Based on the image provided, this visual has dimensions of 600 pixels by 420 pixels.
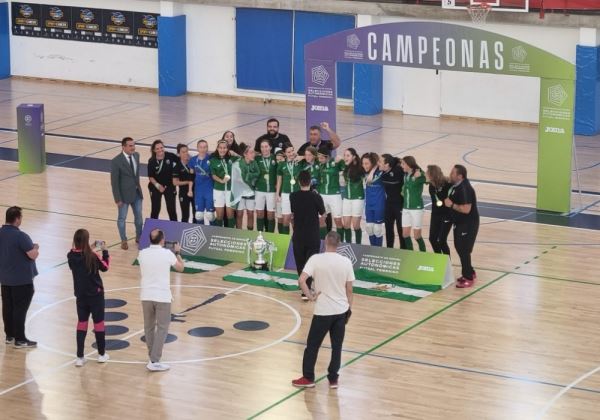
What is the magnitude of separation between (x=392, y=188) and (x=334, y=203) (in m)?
1.13

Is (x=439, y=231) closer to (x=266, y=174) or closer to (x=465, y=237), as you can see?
(x=465, y=237)

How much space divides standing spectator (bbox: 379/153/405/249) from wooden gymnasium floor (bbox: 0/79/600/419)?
62.4 inches

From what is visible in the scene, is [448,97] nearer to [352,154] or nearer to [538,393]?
[352,154]

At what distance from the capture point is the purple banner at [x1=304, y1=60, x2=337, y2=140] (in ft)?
78.5

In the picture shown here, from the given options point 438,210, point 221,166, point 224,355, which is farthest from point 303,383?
point 221,166

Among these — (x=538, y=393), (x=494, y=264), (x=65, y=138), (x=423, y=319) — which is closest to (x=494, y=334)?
(x=423, y=319)

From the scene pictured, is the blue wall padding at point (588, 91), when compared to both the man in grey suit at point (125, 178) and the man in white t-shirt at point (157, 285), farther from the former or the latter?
the man in white t-shirt at point (157, 285)

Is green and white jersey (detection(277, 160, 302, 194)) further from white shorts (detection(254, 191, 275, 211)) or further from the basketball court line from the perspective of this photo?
the basketball court line

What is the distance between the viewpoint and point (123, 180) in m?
20.1

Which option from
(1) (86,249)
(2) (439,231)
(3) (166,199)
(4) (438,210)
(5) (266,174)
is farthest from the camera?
(3) (166,199)

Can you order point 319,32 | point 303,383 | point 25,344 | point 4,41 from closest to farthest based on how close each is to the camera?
1. point 303,383
2. point 25,344
3. point 319,32
4. point 4,41

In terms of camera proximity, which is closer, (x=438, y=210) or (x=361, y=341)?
(x=361, y=341)

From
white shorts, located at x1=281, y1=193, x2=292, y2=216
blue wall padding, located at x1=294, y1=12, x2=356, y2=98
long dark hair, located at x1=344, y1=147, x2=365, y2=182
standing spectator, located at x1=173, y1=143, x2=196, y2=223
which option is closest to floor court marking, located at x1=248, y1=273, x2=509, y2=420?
long dark hair, located at x1=344, y1=147, x2=365, y2=182

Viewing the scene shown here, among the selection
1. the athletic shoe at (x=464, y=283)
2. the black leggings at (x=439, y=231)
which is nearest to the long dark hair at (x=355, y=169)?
the black leggings at (x=439, y=231)
